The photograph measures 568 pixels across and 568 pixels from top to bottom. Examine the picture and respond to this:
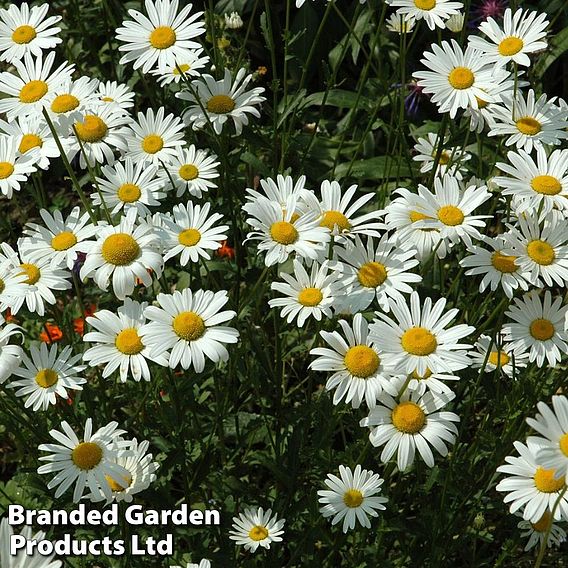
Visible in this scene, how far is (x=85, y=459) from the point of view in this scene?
2.48m

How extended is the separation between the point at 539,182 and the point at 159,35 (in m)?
1.40

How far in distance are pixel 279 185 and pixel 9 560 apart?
4.69 feet

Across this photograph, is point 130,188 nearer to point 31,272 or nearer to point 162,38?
point 31,272

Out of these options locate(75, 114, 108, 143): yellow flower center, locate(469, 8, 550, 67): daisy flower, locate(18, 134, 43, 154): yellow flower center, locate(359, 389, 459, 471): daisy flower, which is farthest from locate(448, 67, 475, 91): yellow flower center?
locate(18, 134, 43, 154): yellow flower center

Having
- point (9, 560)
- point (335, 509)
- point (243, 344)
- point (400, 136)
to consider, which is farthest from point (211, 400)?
point (9, 560)

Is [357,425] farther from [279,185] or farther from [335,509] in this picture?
[279,185]

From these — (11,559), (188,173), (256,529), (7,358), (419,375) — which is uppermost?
(188,173)

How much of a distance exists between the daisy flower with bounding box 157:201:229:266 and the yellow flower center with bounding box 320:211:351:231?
1.03 feet

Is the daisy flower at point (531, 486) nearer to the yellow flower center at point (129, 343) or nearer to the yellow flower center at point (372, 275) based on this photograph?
the yellow flower center at point (372, 275)

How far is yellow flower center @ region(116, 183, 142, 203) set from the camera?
2852 millimetres

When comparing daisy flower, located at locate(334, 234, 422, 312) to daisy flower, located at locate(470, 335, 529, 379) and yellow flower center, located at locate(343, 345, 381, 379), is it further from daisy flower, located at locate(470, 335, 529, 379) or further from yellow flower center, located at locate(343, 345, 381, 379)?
daisy flower, located at locate(470, 335, 529, 379)

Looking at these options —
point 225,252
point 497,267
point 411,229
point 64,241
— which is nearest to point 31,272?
point 64,241

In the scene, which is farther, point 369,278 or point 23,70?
point 23,70

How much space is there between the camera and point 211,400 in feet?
11.7
